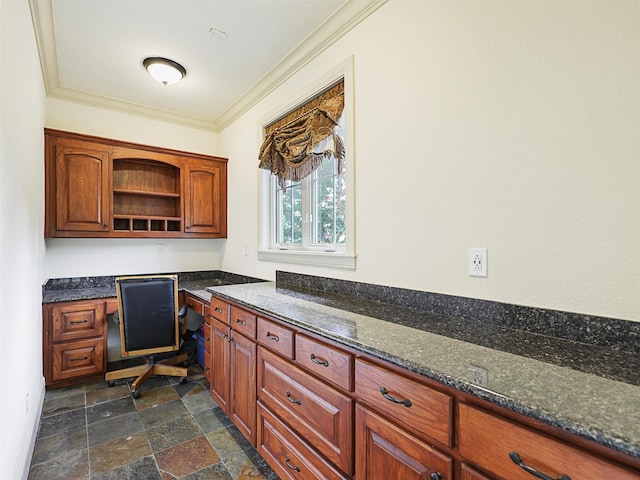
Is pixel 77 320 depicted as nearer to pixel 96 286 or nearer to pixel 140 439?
pixel 96 286

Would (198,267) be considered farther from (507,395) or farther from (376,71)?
(507,395)

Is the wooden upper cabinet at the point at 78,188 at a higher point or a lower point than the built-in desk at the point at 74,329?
higher

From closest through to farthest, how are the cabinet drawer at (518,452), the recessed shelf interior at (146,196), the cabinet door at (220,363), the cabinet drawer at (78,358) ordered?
the cabinet drawer at (518,452) → the cabinet door at (220,363) → the cabinet drawer at (78,358) → the recessed shelf interior at (146,196)

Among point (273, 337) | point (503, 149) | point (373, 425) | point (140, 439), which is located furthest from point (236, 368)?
point (503, 149)

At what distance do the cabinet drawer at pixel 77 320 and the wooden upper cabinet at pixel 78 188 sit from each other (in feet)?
2.24

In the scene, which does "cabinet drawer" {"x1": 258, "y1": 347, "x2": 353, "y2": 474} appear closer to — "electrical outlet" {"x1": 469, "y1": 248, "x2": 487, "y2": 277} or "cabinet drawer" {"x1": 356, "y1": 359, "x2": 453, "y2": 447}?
"cabinet drawer" {"x1": 356, "y1": 359, "x2": 453, "y2": 447}

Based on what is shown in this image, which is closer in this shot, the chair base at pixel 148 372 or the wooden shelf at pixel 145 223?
the chair base at pixel 148 372

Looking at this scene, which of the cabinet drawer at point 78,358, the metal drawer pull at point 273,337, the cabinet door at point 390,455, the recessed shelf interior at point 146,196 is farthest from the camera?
the recessed shelf interior at point 146,196

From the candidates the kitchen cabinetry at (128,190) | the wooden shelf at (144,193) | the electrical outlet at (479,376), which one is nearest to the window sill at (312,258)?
the kitchen cabinetry at (128,190)

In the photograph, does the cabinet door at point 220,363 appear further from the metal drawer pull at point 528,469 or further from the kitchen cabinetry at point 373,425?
the metal drawer pull at point 528,469

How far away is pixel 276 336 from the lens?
165 cm

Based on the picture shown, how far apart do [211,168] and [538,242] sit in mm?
3337

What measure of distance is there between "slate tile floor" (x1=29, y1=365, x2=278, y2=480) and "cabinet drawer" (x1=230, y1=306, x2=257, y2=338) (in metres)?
0.74

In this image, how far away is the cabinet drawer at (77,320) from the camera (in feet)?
8.96
